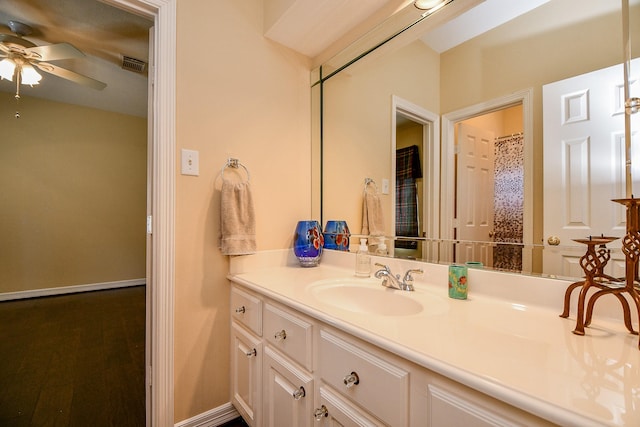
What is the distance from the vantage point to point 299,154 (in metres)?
1.74

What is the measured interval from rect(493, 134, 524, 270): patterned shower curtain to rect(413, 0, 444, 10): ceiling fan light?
2.15ft

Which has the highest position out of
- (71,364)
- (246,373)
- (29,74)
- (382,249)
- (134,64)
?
(134,64)

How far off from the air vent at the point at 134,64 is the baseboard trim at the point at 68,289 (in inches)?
119

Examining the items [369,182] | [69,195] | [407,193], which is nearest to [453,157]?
[407,193]

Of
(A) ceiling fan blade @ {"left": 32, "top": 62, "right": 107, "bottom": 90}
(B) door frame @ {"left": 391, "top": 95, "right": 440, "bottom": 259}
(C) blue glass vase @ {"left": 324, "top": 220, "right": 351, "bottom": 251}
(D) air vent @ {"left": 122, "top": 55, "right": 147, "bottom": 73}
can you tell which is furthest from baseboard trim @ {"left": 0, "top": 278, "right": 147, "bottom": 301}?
(B) door frame @ {"left": 391, "top": 95, "right": 440, "bottom": 259}

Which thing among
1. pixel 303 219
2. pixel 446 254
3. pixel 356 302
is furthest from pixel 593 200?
pixel 303 219

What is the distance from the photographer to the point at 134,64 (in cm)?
246

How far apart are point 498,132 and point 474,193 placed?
0.24 metres

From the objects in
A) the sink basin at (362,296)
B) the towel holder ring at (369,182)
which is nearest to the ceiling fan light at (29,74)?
the towel holder ring at (369,182)

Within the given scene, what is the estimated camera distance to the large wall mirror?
0.82 m

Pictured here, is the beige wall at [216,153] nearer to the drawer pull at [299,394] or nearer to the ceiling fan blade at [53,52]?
the drawer pull at [299,394]

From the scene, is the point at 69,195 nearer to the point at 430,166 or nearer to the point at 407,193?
the point at 407,193

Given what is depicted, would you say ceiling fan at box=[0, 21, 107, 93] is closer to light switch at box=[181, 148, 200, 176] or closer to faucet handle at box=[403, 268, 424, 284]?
light switch at box=[181, 148, 200, 176]

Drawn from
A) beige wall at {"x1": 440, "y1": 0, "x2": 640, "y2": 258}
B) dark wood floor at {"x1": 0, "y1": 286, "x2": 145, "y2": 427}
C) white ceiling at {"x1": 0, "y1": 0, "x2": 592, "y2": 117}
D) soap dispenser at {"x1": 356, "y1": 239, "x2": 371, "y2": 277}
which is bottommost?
dark wood floor at {"x1": 0, "y1": 286, "x2": 145, "y2": 427}
